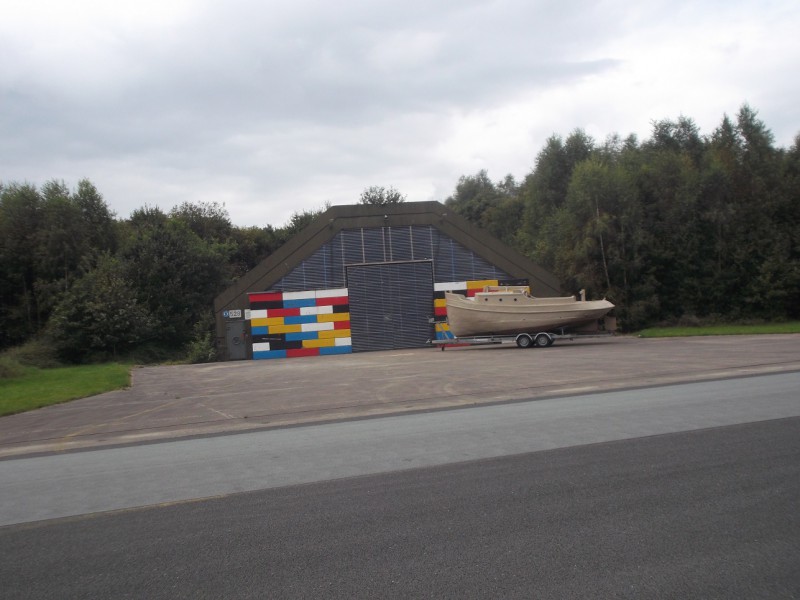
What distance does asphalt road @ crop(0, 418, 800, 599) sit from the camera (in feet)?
13.4

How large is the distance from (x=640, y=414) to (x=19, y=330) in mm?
42302

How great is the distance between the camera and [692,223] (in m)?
39.2

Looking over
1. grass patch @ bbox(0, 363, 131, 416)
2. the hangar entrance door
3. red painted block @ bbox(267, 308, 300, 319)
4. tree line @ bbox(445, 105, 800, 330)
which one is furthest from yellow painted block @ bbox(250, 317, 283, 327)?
tree line @ bbox(445, 105, 800, 330)

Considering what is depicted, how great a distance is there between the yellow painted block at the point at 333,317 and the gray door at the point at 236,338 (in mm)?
4063

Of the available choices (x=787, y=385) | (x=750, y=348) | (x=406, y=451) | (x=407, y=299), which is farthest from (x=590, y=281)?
(x=406, y=451)

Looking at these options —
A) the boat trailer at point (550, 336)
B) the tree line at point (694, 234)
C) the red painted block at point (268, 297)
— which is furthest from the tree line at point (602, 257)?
the boat trailer at point (550, 336)

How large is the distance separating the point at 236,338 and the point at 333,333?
517cm

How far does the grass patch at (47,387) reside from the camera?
15.7 metres

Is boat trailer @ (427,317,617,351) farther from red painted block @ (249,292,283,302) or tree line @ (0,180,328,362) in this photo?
tree line @ (0,180,328,362)

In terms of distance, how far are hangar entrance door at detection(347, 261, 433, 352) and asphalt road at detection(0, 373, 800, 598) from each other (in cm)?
2530

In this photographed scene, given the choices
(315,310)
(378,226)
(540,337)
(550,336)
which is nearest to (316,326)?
(315,310)

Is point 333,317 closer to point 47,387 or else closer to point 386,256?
point 386,256

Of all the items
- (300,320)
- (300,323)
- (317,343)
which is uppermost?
(300,320)

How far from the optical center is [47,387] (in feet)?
63.5
